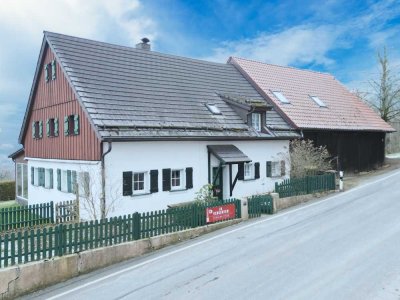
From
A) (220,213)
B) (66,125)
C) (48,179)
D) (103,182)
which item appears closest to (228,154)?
(220,213)

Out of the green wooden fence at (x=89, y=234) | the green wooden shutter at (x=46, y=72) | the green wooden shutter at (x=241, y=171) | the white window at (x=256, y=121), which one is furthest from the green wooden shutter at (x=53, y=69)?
the white window at (x=256, y=121)

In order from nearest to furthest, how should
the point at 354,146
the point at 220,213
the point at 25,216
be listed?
the point at 220,213, the point at 25,216, the point at 354,146

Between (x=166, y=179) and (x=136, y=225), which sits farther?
(x=166, y=179)

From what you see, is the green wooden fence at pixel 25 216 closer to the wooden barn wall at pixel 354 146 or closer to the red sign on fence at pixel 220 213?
Answer: the red sign on fence at pixel 220 213

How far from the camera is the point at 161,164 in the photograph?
1781 centimetres

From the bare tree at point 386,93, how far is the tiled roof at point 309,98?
300 inches

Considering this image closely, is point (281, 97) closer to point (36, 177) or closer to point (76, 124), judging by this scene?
point (76, 124)

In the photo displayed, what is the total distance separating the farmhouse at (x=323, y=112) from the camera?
1048 inches

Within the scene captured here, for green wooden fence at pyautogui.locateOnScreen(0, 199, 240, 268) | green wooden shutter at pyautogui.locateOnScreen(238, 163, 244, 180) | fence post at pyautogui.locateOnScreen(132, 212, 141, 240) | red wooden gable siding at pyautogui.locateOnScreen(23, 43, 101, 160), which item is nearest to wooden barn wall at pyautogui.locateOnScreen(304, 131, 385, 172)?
green wooden shutter at pyautogui.locateOnScreen(238, 163, 244, 180)

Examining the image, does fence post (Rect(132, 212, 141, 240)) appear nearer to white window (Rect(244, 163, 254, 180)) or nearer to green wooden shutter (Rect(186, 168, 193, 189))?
green wooden shutter (Rect(186, 168, 193, 189))

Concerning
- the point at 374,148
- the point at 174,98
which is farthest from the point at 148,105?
the point at 374,148

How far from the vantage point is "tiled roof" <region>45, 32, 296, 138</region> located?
684 inches

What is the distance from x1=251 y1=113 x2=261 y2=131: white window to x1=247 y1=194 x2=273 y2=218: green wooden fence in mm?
6782

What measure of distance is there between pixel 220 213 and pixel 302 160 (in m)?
9.05
